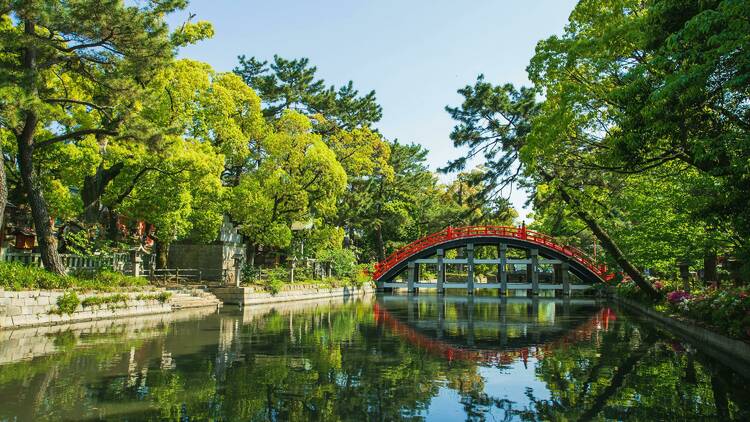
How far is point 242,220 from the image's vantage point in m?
29.4

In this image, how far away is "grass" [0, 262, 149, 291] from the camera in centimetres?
1507

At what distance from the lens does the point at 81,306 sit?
17.0 meters

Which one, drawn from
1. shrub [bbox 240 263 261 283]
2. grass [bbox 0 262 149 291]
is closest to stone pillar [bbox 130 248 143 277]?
grass [bbox 0 262 149 291]

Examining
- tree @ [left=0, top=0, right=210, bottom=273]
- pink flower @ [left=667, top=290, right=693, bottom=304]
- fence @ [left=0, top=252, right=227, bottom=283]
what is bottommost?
pink flower @ [left=667, top=290, right=693, bottom=304]

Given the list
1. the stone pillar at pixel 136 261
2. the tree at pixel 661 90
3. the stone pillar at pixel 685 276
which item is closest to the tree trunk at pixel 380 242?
the stone pillar at pixel 136 261

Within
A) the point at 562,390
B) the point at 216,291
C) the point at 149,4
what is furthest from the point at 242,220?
the point at 562,390

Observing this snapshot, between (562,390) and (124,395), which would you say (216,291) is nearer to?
(124,395)

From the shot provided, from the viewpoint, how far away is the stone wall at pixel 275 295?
26578 millimetres

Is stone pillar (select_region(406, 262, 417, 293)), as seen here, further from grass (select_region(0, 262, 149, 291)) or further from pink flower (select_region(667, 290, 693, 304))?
grass (select_region(0, 262, 149, 291))

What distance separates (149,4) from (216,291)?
14271 millimetres

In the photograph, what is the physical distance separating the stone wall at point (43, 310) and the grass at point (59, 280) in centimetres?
28

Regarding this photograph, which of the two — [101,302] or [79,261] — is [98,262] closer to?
[79,261]

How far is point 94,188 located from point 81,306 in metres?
5.44

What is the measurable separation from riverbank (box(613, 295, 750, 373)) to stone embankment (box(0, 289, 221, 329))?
17108 millimetres
